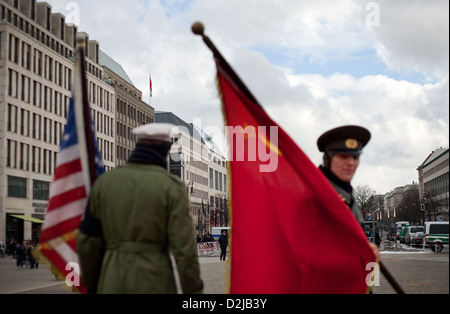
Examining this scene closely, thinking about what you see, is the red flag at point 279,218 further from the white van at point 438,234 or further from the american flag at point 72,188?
the american flag at point 72,188

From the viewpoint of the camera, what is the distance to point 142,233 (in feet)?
11.5

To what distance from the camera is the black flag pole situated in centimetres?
379

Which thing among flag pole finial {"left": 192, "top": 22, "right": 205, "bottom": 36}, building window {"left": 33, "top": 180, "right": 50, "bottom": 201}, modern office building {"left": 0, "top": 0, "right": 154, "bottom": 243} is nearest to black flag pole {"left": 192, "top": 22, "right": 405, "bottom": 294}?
flag pole finial {"left": 192, "top": 22, "right": 205, "bottom": 36}

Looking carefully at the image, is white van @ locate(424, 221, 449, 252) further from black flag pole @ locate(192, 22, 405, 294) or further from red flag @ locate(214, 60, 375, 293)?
red flag @ locate(214, 60, 375, 293)

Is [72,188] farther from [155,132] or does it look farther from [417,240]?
[417,240]

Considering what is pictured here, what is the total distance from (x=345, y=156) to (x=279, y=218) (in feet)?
2.07

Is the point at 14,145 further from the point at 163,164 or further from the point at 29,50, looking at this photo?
the point at 163,164

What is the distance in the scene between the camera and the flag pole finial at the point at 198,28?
3.76 metres

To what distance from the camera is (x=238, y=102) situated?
420 centimetres

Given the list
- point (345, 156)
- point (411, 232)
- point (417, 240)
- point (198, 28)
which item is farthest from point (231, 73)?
point (411, 232)

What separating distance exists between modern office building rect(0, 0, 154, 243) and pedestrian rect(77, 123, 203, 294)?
172ft

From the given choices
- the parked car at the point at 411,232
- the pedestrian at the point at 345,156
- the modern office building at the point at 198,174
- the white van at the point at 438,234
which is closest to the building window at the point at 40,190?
the modern office building at the point at 198,174
